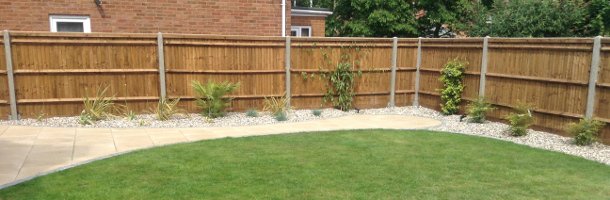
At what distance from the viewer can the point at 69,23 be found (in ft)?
36.7

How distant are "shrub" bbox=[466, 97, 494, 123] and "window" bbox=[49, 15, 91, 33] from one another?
9203mm

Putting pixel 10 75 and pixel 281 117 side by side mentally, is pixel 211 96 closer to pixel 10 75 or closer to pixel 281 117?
pixel 281 117

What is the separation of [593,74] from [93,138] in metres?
8.58

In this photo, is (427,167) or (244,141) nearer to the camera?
(427,167)

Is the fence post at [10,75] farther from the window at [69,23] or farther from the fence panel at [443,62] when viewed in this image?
the fence panel at [443,62]

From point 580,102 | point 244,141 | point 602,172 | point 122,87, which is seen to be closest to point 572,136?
point 580,102

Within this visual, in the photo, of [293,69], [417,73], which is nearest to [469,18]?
[417,73]

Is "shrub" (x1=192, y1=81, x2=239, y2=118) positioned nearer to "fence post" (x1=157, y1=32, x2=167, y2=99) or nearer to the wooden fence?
the wooden fence

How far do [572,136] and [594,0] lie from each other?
863cm

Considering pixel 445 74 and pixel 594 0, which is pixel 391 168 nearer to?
pixel 445 74

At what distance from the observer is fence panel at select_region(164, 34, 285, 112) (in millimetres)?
10211

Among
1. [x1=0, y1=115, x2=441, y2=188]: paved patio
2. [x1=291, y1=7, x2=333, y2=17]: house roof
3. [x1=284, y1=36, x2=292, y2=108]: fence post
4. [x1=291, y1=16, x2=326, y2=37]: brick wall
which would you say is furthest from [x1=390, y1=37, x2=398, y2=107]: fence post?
[x1=291, y1=16, x2=326, y2=37]: brick wall

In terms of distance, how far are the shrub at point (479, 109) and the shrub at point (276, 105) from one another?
4.16 meters

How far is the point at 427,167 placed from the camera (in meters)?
6.25
